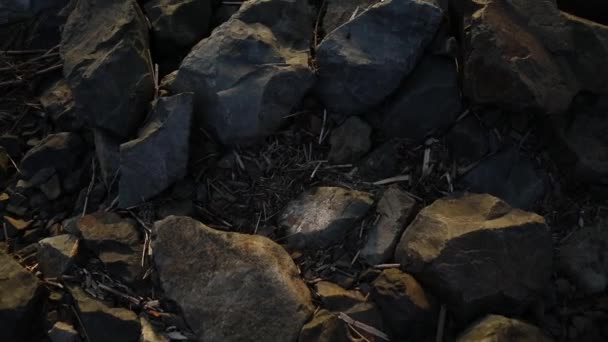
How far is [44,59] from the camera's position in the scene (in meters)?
3.24

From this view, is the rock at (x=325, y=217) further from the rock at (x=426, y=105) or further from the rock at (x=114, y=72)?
the rock at (x=114, y=72)

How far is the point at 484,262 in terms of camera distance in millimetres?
2326

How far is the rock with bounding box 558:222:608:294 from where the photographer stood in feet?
8.03

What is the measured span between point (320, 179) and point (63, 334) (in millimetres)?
1272

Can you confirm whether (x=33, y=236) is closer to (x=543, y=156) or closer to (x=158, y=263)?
(x=158, y=263)

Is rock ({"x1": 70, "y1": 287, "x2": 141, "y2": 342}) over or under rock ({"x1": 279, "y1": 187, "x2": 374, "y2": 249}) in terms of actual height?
under

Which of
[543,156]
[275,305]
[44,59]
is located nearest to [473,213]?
[543,156]

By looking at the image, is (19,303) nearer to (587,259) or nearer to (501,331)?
(501,331)

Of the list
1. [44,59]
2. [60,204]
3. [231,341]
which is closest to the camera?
[231,341]

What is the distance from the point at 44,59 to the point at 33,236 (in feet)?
3.41

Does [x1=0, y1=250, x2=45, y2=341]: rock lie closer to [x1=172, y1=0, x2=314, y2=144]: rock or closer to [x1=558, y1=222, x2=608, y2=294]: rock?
[x1=172, y1=0, x2=314, y2=144]: rock

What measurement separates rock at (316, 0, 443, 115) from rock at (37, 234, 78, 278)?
133 cm

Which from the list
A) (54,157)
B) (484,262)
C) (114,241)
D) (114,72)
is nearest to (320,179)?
(484,262)

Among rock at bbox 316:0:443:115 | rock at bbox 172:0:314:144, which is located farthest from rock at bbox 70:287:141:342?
rock at bbox 316:0:443:115
